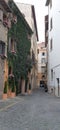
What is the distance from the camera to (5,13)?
114 feet

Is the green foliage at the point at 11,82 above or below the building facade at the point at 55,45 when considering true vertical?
below

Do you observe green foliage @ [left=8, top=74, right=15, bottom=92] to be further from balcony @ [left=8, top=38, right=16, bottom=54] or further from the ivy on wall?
balcony @ [left=8, top=38, right=16, bottom=54]

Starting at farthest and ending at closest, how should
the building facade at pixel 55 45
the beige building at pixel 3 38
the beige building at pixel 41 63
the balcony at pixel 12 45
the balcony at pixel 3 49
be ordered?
the beige building at pixel 41 63 < the building facade at pixel 55 45 < the balcony at pixel 12 45 < the balcony at pixel 3 49 < the beige building at pixel 3 38

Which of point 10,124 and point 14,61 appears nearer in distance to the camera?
point 10,124

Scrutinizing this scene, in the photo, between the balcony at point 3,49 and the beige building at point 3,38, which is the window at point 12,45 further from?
the balcony at point 3,49

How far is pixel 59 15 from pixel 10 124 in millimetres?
34426

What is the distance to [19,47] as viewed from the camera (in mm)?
42969

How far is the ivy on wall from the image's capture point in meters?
37.9

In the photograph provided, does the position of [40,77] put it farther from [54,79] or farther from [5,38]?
[5,38]

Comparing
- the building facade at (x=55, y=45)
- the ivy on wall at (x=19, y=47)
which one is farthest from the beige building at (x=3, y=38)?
the building facade at (x=55, y=45)

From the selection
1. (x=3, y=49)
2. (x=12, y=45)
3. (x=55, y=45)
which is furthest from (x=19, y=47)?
(x=3, y=49)

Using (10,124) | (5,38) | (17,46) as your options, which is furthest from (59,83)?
(10,124)

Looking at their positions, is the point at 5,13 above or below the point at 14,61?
above

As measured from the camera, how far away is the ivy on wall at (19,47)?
37.9m
